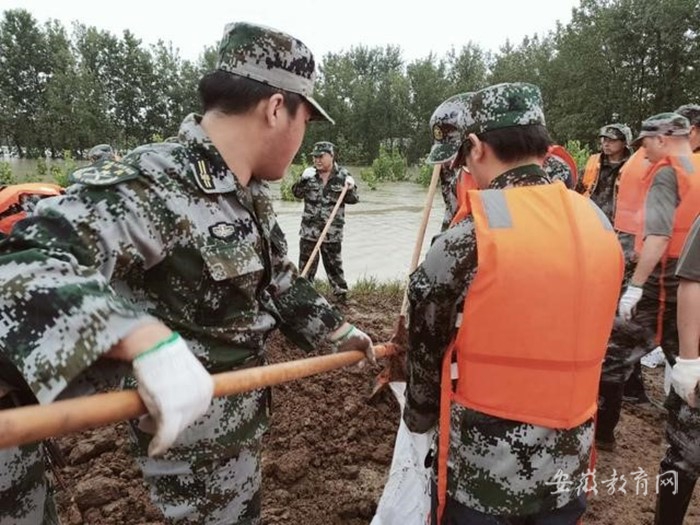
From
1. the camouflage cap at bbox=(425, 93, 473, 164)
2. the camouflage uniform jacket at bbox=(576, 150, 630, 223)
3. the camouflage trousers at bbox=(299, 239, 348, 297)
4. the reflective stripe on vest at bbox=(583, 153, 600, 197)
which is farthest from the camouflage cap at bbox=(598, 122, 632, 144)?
the camouflage trousers at bbox=(299, 239, 348, 297)

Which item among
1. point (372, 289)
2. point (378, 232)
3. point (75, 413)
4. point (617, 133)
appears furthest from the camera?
point (378, 232)

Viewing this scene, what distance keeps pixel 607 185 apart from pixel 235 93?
228 inches

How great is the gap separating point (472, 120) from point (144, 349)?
116 cm

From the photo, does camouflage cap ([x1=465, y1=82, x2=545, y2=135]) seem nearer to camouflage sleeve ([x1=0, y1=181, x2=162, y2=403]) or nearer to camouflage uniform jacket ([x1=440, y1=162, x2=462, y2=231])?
camouflage sleeve ([x1=0, y1=181, x2=162, y2=403])

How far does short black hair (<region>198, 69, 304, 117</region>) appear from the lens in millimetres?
1400

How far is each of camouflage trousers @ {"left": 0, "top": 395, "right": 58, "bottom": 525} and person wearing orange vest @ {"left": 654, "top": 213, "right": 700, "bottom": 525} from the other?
2409mm

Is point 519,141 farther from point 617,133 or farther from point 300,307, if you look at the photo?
point 617,133

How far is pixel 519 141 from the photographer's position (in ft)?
4.85

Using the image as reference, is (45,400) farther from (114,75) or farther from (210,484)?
(114,75)

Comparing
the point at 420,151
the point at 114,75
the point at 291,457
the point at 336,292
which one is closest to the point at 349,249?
the point at 336,292

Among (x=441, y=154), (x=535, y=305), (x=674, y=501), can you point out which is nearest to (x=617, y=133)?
(x=441, y=154)

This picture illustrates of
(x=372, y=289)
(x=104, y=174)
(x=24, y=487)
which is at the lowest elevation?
(x=372, y=289)

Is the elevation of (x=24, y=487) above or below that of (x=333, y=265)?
above

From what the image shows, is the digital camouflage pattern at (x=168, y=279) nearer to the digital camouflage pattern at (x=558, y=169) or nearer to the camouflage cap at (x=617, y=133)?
the digital camouflage pattern at (x=558, y=169)
